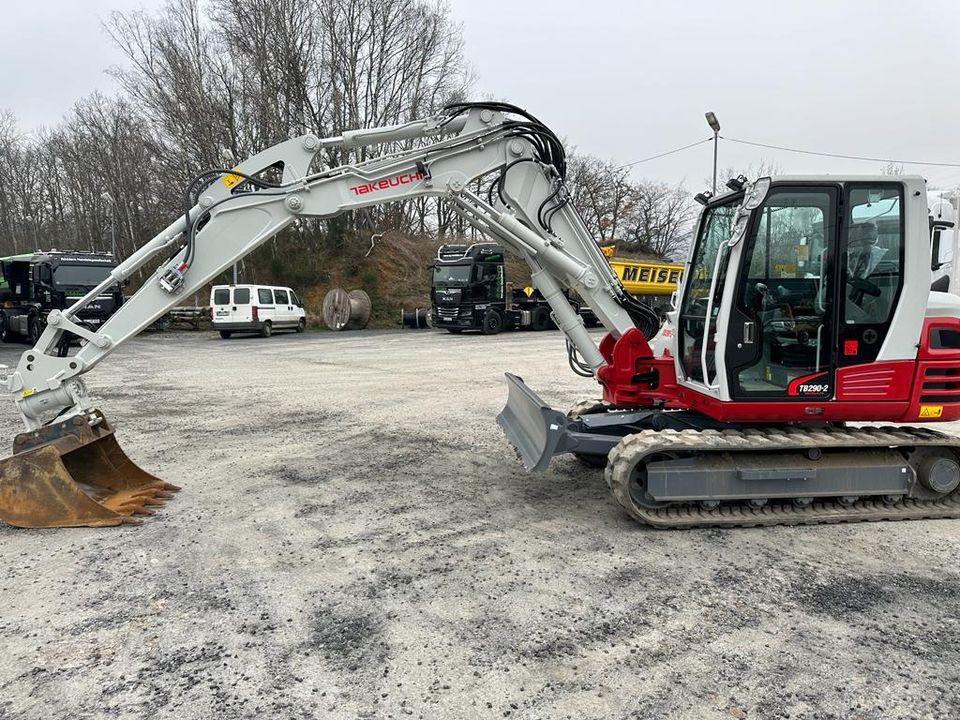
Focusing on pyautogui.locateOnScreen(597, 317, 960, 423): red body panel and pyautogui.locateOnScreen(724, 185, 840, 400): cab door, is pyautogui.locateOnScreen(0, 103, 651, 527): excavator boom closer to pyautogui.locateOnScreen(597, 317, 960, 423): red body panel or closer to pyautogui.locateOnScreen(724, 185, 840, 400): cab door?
pyautogui.locateOnScreen(724, 185, 840, 400): cab door

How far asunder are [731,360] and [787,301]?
1.94 feet

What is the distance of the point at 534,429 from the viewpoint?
541cm

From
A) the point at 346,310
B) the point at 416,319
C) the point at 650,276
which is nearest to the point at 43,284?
the point at 346,310

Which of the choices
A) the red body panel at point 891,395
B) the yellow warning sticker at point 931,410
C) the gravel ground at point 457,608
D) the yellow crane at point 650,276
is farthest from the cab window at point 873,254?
the yellow crane at point 650,276

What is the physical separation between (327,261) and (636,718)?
31446 mm

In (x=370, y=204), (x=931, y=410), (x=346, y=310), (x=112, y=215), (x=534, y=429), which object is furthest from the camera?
(x=112, y=215)

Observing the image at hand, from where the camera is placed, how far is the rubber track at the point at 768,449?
4.70m

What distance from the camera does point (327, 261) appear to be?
107 ft

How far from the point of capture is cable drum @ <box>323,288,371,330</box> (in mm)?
27797

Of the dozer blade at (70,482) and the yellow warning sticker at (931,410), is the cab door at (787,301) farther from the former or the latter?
the dozer blade at (70,482)

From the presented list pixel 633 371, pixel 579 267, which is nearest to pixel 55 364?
pixel 579 267

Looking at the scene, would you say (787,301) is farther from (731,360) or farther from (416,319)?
(416,319)

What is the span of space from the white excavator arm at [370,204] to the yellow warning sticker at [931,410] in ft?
7.48

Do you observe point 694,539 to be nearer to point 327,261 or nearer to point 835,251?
point 835,251
